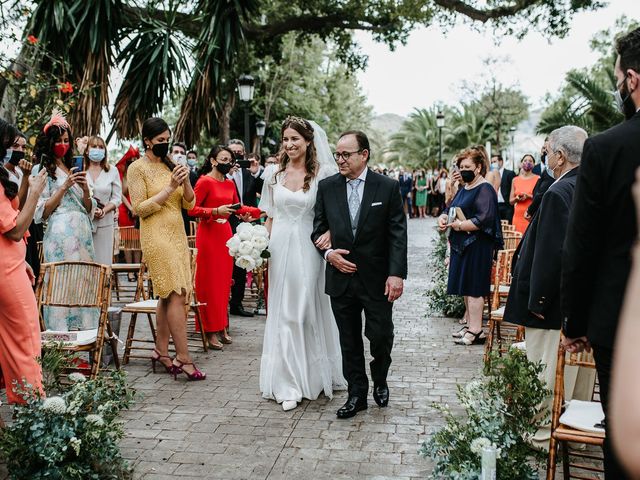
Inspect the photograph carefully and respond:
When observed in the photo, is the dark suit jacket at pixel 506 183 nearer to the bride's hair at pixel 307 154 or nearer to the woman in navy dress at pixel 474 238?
the woman in navy dress at pixel 474 238

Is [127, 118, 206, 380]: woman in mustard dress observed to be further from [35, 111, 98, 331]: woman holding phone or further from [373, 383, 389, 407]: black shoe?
[373, 383, 389, 407]: black shoe

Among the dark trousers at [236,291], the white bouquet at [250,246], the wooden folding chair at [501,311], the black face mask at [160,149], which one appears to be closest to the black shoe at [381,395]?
the wooden folding chair at [501,311]

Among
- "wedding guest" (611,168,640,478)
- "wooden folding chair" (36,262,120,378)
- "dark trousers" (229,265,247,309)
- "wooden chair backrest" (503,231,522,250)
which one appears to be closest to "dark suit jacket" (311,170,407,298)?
"wooden folding chair" (36,262,120,378)

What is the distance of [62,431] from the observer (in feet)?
12.2

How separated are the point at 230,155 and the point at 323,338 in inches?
115

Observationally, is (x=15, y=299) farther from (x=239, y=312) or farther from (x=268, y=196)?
(x=239, y=312)

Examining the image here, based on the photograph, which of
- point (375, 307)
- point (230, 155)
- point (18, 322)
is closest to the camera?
point (18, 322)

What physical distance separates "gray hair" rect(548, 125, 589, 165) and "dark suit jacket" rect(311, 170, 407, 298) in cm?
131

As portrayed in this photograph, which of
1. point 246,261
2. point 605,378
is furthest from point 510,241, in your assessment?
point 605,378

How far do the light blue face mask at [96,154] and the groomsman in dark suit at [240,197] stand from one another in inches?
82.0

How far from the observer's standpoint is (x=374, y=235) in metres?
5.26

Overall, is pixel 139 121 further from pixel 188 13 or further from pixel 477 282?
pixel 477 282

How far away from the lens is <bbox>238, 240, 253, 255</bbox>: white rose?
18.9 feet

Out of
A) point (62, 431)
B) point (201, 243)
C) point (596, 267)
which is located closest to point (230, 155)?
point (201, 243)
